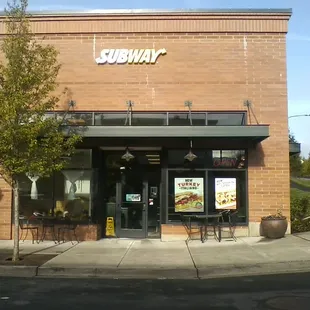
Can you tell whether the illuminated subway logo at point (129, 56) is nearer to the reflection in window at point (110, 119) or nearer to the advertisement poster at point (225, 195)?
the reflection in window at point (110, 119)

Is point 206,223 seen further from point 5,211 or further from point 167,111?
point 5,211

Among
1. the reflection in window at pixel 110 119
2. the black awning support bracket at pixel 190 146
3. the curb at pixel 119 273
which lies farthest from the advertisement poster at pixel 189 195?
the curb at pixel 119 273

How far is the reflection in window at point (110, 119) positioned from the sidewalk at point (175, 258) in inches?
153

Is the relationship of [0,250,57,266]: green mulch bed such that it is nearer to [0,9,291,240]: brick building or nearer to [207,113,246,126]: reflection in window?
[0,9,291,240]: brick building

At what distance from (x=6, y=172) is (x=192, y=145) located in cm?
608

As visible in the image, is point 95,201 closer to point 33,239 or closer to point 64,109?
point 33,239

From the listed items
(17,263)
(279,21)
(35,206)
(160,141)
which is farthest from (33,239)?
(279,21)

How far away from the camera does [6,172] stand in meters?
11.0

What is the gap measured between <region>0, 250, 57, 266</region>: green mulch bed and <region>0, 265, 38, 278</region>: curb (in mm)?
259

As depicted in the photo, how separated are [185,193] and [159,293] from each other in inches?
278

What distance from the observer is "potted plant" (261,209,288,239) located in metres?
13.7

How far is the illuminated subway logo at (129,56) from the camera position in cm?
1507

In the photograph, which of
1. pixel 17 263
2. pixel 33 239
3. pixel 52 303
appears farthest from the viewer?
pixel 33 239

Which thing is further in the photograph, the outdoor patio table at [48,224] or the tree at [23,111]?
the outdoor patio table at [48,224]
